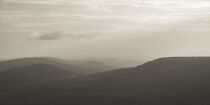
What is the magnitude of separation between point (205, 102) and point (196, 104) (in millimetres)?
4899

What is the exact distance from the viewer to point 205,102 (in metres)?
200

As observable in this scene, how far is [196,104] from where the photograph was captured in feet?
655
